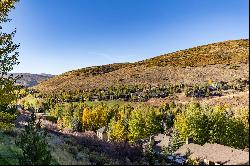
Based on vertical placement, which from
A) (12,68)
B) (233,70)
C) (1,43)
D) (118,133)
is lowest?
(118,133)

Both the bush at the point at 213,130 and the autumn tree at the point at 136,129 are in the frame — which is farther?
the autumn tree at the point at 136,129

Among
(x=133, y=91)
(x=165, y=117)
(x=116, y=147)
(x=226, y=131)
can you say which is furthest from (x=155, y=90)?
(x=116, y=147)

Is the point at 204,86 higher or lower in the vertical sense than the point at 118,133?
higher

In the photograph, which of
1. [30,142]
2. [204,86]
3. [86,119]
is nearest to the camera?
[30,142]

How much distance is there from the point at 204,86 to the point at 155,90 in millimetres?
22874

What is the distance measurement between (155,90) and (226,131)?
382 ft

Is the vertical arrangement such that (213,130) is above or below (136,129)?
above

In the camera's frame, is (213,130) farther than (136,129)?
No

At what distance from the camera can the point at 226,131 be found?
6694 cm

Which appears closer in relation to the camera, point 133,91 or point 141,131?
point 141,131

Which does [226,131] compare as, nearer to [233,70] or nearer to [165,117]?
[165,117]

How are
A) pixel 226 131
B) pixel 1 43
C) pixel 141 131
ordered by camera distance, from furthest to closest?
pixel 141 131 < pixel 226 131 < pixel 1 43

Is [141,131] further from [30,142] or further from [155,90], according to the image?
[155,90]

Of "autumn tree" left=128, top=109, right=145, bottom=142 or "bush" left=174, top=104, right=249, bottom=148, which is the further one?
"autumn tree" left=128, top=109, right=145, bottom=142
